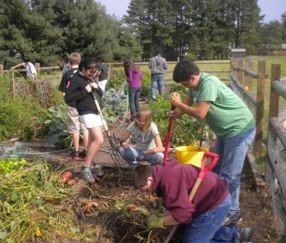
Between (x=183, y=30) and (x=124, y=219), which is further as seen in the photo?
(x=183, y=30)

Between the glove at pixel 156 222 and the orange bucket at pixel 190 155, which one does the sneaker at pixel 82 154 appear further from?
the glove at pixel 156 222

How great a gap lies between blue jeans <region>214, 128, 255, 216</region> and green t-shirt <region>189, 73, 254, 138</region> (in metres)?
0.06

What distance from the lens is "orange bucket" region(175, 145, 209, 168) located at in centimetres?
386

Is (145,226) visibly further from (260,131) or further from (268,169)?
(260,131)

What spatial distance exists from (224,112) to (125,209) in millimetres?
1233

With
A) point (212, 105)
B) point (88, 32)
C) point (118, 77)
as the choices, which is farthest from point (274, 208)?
point (88, 32)

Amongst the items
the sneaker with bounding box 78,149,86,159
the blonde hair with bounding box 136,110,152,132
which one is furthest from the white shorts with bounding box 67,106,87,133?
the blonde hair with bounding box 136,110,152,132

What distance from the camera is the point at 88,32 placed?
39812 millimetres

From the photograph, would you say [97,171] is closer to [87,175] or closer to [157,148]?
[87,175]

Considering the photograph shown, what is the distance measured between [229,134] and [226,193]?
84 cm

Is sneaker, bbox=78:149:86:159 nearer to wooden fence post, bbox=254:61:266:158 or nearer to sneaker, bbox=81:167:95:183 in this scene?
sneaker, bbox=81:167:95:183

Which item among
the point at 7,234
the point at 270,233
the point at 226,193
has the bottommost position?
the point at 270,233

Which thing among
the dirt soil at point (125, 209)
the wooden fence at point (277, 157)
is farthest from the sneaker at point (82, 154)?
the wooden fence at point (277, 157)

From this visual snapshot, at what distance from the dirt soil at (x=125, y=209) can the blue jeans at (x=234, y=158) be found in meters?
0.40
